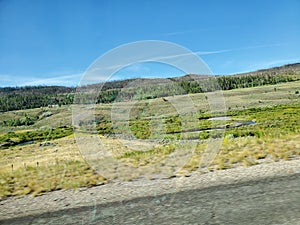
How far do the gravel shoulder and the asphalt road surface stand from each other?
0.35 metres

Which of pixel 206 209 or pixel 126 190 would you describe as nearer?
pixel 206 209

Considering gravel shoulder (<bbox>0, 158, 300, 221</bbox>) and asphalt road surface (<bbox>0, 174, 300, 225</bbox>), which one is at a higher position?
gravel shoulder (<bbox>0, 158, 300, 221</bbox>)

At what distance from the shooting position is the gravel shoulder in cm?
696

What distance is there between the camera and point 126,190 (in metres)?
7.66

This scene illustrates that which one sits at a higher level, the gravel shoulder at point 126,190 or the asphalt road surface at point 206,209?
the gravel shoulder at point 126,190

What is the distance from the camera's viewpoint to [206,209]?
18.9ft

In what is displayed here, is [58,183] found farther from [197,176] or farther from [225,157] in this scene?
[225,157]

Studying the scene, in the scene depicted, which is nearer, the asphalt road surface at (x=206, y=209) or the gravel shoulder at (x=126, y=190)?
the asphalt road surface at (x=206, y=209)

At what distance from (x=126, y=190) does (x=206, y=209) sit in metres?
2.40

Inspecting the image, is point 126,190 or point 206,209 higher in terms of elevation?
point 126,190

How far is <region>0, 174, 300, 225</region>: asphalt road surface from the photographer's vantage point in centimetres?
532

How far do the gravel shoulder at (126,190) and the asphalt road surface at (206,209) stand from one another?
35 centimetres

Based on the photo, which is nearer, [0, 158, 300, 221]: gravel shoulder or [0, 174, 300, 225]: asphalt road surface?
[0, 174, 300, 225]: asphalt road surface

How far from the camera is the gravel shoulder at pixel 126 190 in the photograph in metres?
6.96
